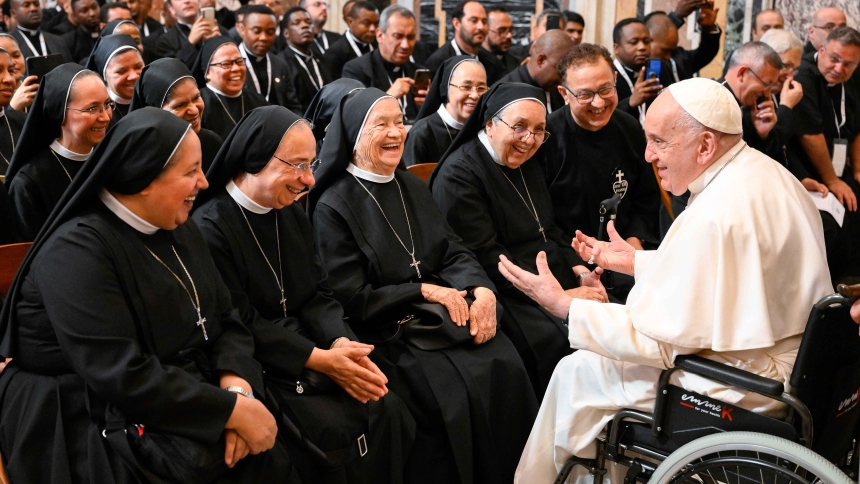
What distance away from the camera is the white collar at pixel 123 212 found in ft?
8.51

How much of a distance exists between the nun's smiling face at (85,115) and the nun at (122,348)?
162 cm

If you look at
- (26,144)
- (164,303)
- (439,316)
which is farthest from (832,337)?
(26,144)

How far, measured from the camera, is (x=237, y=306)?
313cm

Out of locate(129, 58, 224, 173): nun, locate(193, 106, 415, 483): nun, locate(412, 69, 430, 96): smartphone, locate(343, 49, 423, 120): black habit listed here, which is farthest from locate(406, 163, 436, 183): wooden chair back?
locate(343, 49, 423, 120): black habit

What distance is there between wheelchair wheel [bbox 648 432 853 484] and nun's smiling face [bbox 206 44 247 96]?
179 inches

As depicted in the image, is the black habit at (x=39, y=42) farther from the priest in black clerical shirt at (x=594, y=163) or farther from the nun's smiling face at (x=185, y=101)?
the priest in black clerical shirt at (x=594, y=163)

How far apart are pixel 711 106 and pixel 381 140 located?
58.4 inches

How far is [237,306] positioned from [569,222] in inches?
97.9

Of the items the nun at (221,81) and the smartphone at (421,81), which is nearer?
the nun at (221,81)

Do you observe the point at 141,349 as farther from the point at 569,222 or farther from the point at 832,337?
the point at 569,222

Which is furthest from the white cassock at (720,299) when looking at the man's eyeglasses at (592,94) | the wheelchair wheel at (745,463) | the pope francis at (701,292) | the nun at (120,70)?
the nun at (120,70)

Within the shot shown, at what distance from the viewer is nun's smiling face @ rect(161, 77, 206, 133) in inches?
181

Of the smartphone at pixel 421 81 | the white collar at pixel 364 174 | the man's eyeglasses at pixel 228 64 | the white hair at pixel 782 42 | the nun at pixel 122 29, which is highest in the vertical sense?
the nun at pixel 122 29

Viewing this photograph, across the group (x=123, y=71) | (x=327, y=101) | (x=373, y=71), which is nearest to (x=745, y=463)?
(x=327, y=101)
